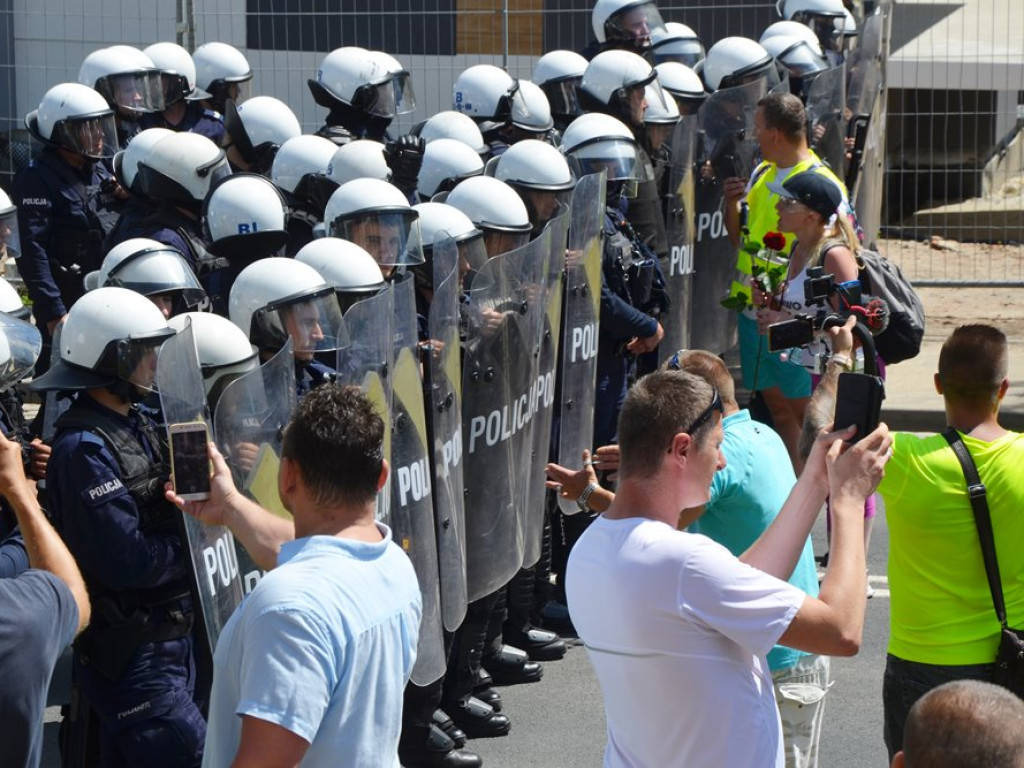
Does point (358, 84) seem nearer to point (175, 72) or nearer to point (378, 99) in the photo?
point (378, 99)

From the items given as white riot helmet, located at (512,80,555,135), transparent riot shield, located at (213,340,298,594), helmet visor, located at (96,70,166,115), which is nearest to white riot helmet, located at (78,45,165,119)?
helmet visor, located at (96,70,166,115)

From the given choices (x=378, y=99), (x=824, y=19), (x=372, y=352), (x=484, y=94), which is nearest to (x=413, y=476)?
(x=372, y=352)

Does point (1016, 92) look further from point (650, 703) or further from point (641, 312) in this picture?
point (650, 703)

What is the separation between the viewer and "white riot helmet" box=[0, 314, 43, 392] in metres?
4.61

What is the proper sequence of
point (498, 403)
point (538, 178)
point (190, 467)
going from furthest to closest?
point (538, 178) → point (498, 403) → point (190, 467)

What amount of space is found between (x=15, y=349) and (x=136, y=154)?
2958 mm

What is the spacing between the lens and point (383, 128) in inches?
351

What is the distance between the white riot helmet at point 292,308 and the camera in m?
5.05

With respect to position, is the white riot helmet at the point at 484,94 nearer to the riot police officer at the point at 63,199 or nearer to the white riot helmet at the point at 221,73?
the white riot helmet at the point at 221,73

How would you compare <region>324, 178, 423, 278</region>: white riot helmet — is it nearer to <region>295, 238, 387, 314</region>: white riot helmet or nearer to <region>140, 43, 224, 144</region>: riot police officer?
<region>295, 238, 387, 314</region>: white riot helmet

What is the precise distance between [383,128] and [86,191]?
1642mm

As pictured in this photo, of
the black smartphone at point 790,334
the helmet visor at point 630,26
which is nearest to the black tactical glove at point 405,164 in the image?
the helmet visor at point 630,26

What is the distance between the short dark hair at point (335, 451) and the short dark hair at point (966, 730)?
1.07 meters

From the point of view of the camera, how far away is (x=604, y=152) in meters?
7.30
